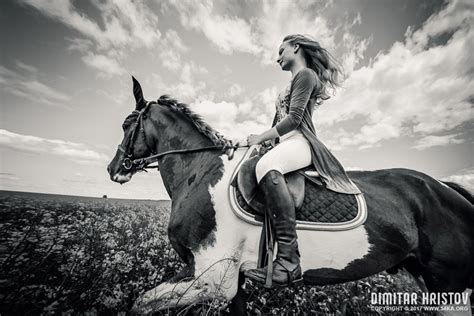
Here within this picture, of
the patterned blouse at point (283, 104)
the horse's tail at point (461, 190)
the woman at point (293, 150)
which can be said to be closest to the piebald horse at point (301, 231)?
the horse's tail at point (461, 190)

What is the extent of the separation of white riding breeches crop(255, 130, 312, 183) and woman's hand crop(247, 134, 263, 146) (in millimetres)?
239

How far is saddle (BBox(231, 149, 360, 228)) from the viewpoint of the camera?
2.32 meters

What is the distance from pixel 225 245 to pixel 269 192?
753mm

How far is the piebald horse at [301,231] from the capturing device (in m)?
2.20

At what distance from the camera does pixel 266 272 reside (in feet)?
6.55

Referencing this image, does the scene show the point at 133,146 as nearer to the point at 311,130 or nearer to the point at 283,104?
the point at 283,104

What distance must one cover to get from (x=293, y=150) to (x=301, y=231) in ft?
3.08

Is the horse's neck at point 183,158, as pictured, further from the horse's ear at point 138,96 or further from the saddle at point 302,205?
the horse's ear at point 138,96

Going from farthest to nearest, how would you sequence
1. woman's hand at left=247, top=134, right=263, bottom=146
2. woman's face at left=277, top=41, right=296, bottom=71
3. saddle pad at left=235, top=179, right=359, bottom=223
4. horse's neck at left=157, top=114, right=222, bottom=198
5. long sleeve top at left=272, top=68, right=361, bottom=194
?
woman's face at left=277, top=41, right=296, bottom=71, horse's neck at left=157, top=114, right=222, bottom=198, woman's hand at left=247, top=134, right=263, bottom=146, long sleeve top at left=272, top=68, right=361, bottom=194, saddle pad at left=235, top=179, right=359, bottom=223

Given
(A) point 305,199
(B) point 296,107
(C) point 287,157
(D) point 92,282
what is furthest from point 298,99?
(D) point 92,282

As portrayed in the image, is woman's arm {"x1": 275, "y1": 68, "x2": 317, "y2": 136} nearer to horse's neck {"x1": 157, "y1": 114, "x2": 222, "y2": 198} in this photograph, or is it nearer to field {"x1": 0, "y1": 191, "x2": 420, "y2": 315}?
horse's neck {"x1": 157, "y1": 114, "x2": 222, "y2": 198}

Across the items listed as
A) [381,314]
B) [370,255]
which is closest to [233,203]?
[370,255]

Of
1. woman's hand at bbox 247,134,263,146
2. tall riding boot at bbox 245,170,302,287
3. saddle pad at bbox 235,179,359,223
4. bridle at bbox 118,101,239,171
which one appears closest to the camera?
tall riding boot at bbox 245,170,302,287

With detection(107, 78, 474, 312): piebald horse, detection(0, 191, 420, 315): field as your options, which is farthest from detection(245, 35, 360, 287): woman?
detection(0, 191, 420, 315): field
